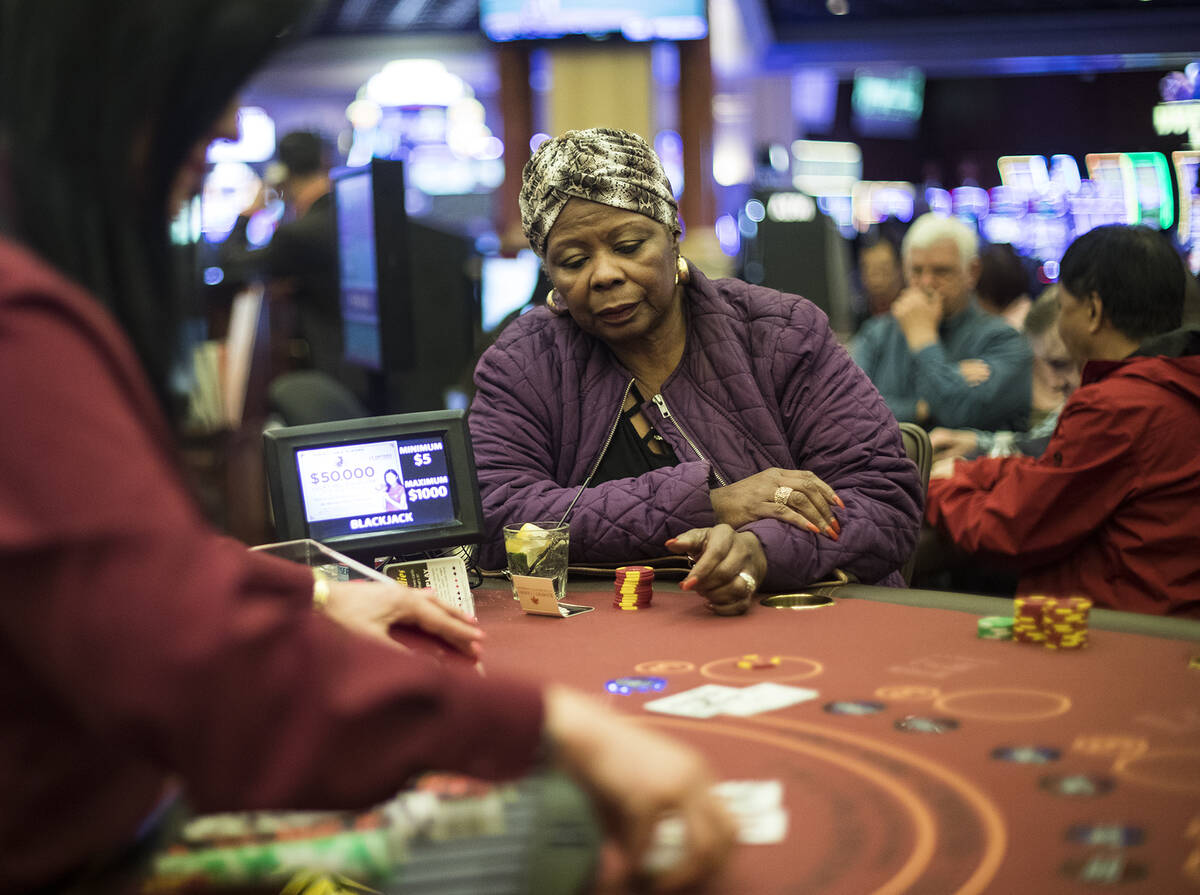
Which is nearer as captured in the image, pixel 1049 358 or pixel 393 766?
pixel 393 766

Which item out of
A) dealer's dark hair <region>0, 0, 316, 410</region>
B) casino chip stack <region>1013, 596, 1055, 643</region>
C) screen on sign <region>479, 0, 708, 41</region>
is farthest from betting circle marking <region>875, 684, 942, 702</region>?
screen on sign <region>479, 0, 708, 41</region>

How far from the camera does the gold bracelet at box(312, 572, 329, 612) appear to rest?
4.48 feet

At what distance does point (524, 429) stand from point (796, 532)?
2.00 feet

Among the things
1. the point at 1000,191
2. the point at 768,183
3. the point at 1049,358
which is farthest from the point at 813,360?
the point at 1000,191

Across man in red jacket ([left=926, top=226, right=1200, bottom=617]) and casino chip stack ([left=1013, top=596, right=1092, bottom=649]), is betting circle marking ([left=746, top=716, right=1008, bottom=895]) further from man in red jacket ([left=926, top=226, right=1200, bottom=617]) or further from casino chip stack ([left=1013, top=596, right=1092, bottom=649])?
man in red jacket ([left=926, top=226, right=1200, bottom=617])

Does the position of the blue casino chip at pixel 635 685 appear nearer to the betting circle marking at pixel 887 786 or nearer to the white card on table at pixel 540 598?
the betting circle marking at pixel 887 786

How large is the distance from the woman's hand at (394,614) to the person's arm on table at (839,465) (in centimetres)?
73

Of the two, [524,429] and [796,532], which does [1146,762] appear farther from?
[524,429]

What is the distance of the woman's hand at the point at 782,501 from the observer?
2088mm

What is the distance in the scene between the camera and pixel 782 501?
2107 mm

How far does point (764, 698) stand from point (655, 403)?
102cm

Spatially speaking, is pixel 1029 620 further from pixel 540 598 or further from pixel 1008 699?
pixel 540 598

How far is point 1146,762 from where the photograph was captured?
120 centimetres

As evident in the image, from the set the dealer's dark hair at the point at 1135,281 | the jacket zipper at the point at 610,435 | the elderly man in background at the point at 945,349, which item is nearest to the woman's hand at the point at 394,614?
the jacket zipper at the point at 610,435
